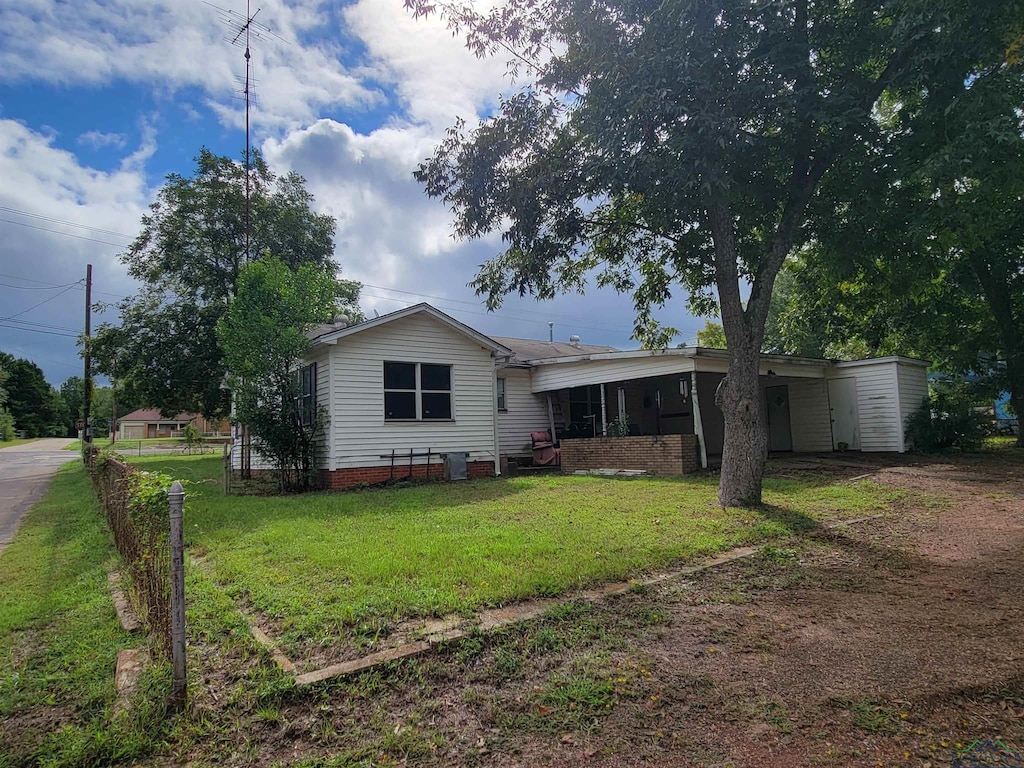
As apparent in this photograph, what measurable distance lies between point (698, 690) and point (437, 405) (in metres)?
11.2

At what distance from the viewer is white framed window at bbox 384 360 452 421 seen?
13.2 metres

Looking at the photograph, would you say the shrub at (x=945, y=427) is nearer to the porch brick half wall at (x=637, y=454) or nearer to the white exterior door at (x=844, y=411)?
the white exterior door at (x=844, y=411)

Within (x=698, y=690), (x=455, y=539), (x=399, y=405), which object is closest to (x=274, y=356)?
(x=399, y=405)

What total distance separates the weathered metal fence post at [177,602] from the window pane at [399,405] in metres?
10.2

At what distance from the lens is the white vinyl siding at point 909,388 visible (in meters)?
15.5

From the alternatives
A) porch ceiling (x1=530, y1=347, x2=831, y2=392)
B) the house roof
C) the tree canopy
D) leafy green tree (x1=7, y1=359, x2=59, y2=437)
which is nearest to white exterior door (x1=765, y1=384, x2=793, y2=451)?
porch ceiling (x1=530, y1=347, x2=831, y2=392)

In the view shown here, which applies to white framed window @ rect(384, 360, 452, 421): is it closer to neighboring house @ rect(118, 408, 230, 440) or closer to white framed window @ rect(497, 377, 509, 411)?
white framed window @ rect(497, 377, 509, 411)

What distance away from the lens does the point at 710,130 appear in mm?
6973

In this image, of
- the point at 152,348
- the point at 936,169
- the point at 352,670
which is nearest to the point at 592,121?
the point at 936,169

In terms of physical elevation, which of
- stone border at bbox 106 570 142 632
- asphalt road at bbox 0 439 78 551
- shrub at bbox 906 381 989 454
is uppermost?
shrub at bbox 906 381 989 454

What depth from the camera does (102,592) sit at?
491cm

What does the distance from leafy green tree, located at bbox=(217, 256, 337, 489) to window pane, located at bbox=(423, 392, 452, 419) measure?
2.38 m

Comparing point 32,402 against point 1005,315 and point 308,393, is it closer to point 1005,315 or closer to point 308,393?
point 308,393

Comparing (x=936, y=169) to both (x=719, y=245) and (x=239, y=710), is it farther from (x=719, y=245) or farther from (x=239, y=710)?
(x=239, y=710)
